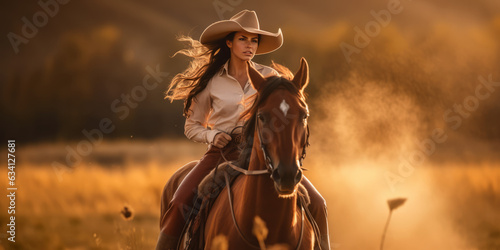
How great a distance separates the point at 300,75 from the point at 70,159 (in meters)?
13.1

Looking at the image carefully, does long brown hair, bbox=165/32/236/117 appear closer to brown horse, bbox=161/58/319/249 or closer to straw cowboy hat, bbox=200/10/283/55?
straw cowboy hat, bbox=200/10/283/55

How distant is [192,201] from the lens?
5.79 metres

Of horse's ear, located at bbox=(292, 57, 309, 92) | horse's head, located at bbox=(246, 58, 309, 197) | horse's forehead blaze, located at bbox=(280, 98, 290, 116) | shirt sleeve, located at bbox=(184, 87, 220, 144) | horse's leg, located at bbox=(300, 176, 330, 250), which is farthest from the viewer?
shirt sleeve, located at bbox=(184, 87, 220, 144)

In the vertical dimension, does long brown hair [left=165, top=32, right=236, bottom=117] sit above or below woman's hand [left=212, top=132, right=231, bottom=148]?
above

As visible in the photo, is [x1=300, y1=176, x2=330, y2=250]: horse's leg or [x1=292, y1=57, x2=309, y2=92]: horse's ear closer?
[x1=292, y1=57, x2=309, y2=92]: horse's ear

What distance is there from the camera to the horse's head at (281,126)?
13.5 feet

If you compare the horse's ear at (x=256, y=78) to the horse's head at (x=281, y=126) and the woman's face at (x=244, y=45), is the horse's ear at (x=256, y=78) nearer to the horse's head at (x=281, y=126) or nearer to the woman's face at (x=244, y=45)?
the horse's head at (x=281, y=126)

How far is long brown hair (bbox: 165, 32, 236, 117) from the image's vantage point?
21.2ft

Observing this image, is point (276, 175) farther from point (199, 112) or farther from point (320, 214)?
point (199, 112)

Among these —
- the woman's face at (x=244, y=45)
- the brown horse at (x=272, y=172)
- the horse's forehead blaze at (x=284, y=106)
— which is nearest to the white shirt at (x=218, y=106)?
the woman's face at (x=244, y=45)

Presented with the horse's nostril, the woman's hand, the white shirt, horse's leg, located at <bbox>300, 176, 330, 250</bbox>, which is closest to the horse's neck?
the horse's nostril

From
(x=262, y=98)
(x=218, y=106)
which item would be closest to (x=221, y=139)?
(x=218, y=106)

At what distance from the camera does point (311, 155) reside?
17.6 metres

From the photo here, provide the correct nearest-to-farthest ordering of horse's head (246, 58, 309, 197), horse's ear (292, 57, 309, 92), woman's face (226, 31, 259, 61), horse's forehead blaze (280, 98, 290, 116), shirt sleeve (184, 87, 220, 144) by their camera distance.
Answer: horse's head (246, 58, 309, 197), horse's forehead blaze (280, 98, 290, 116), horse's ear (292, 57, 309, 92), woman's face (226, 31, 259, 61), shirt sleeve (184, 87, 220, 144)
